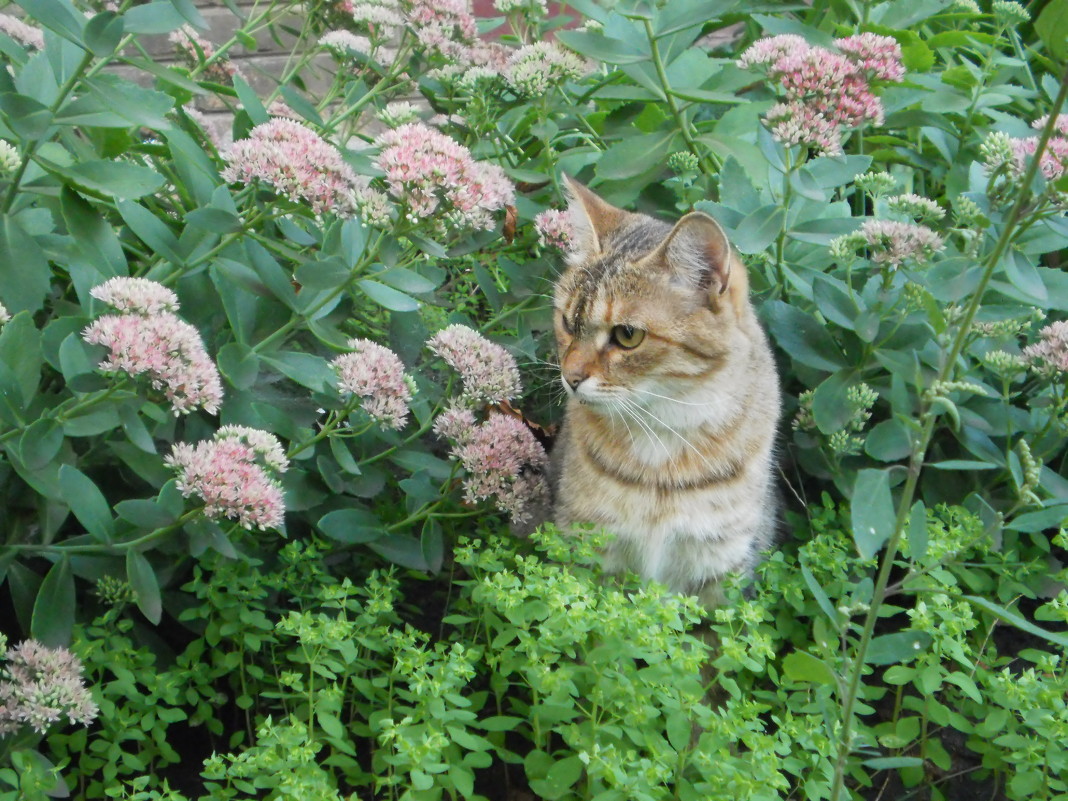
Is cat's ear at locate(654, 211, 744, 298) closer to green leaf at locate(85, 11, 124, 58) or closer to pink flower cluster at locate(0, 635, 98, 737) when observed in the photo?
green leaf at locate(85, 11, 124, 58)

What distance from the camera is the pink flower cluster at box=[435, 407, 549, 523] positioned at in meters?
2.55

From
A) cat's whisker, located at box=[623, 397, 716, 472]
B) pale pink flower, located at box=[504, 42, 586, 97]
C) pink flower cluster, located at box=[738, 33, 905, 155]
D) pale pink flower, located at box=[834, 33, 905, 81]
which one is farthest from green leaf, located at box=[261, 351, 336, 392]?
pale pink flower, located at box=[834, 33, 905, 81]

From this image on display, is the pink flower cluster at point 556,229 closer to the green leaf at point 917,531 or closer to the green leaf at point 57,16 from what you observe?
the green leaf at point 57,16

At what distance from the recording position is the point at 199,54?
305 centimetres

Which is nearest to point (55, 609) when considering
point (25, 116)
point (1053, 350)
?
point (25, 116)

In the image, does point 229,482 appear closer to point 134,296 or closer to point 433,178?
point 134,296

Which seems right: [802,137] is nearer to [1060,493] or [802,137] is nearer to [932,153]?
[1060,493]

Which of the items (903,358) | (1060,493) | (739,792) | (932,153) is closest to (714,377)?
(903,358)

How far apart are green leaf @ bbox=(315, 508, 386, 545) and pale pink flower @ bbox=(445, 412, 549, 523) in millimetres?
238

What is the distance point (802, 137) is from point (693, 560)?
1.08 metres

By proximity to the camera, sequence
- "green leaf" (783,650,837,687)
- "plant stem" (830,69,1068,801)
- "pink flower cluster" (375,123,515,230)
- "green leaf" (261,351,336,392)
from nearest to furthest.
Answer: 1. "plant stem" (830,69,1068,801)
2. "green leaf" (783,650,837,687)
3. "pink flower cluster" (375,123,515,230)
4. "green leaf" (261,351,336,392)

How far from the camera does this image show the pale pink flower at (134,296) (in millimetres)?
1966

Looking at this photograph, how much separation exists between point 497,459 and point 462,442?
10 cm

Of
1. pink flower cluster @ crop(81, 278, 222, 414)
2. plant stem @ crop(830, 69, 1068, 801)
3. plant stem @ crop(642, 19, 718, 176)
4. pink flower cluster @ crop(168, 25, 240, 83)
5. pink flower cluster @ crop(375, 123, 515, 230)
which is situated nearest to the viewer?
plant stem @ crop(830, 69, 1068, 801)
